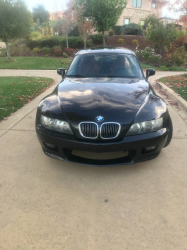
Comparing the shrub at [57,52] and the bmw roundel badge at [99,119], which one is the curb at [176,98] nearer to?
the bmw roundel badge at [99,119]

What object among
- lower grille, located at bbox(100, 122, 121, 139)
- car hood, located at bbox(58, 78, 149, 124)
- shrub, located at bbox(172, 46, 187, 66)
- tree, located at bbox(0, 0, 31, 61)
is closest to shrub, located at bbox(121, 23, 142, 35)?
shrub, located at bbox(172, 46, 187, 66)

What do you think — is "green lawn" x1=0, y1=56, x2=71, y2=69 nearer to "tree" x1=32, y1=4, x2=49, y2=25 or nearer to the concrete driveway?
the concrete driveway

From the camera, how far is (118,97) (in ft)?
9.69

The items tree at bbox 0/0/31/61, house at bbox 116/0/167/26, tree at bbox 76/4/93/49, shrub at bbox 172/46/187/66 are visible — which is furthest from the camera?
house at bbox 116/0/167/26

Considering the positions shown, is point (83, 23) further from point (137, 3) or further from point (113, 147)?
point (137, 3)

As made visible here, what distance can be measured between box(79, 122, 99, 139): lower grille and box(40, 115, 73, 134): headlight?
0.51 feet

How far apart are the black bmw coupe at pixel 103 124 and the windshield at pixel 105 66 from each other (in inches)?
30.3

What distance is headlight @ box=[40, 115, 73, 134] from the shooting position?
2.58m

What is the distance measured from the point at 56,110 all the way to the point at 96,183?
1.05 meters

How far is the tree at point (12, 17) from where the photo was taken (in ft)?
46.4

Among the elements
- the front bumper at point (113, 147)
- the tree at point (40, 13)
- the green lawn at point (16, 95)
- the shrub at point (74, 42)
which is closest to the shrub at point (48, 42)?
the shrub at point (74, 42)

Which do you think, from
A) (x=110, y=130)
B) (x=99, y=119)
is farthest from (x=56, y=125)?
(x=110, y=130)

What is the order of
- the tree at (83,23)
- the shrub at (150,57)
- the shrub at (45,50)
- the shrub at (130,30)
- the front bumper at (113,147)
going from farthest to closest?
the shrub at (130,30) → the tree at (83,23) → the shrub at (45,50) → the shrub at (150,57) → the front bumper at (113,147)

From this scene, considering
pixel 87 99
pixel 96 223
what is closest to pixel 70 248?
pixel 96 223
